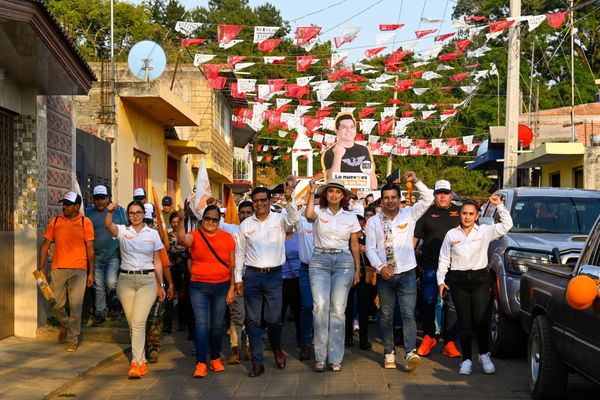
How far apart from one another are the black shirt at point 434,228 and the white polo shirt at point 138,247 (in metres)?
3.38

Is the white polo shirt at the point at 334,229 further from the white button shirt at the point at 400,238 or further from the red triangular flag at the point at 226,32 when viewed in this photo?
the red triangular flag at the point at 226,32

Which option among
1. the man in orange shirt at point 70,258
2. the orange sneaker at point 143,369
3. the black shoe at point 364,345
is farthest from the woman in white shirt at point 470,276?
the man in orange shirt at point 70,258

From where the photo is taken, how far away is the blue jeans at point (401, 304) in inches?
367

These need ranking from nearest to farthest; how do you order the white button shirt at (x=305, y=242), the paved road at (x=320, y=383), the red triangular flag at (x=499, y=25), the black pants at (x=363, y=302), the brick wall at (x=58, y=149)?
the paved road at (x=320, y=383), the white button shirt at (x=305, y=242), the black pants at (x=363, y=302), the brick wall at (x=58, y=149), the red triangular flag at (x=499, y=25)

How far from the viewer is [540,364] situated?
722 cm

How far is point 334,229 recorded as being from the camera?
9.39m

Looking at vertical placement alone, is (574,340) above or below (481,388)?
above

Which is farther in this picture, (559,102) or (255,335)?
(559,102)

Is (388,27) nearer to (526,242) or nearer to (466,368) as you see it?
(526,242)

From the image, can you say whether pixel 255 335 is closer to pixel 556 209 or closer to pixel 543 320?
pixel 543 320

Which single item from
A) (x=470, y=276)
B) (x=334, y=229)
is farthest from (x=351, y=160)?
(x=470, y=276)

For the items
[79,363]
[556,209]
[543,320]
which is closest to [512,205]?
[556,209]

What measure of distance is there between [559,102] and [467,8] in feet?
29.1

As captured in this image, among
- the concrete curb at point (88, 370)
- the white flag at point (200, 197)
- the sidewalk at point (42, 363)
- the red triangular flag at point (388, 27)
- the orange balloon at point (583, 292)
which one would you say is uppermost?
the red triangular flag at point (388, 27)
